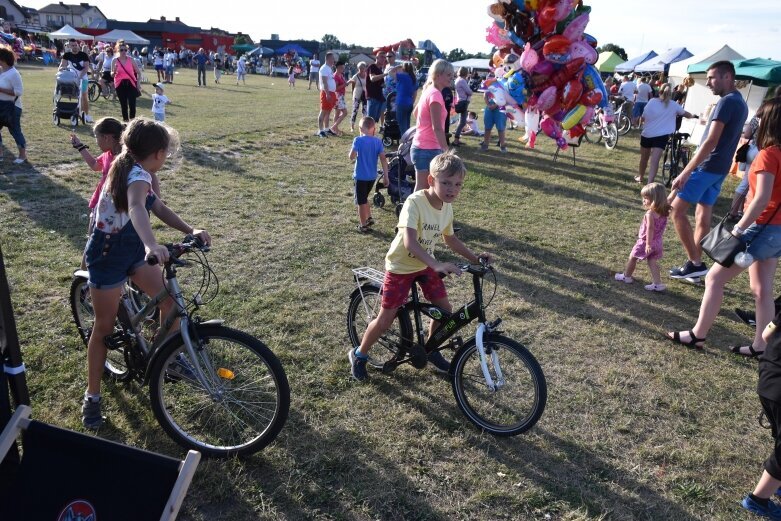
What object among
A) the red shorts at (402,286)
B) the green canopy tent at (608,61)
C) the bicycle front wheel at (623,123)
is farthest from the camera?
the green canopy tent at (608,61)

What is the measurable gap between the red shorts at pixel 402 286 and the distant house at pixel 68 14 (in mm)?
109342

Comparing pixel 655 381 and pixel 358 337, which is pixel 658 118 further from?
pixel 358 337

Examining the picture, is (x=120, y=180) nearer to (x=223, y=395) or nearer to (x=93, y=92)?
(x=223, y=395)

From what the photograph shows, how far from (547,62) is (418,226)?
494cm

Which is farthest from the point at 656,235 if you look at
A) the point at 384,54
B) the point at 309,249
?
the point at 384,54

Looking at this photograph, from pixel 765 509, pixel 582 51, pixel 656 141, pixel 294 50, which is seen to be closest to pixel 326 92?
pixel 656 141

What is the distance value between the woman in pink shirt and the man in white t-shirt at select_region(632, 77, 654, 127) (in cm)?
1482

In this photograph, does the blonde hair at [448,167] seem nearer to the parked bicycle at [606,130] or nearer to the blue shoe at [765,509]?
the blue shoe at [765,509]

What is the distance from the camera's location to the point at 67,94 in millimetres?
12953

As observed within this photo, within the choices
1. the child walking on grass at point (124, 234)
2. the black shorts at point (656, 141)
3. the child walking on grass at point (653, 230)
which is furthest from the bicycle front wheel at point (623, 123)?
the child walking on grass at point (124, 234)

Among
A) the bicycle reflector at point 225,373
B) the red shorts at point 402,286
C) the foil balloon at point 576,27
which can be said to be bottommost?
the bicycle reflector at point 225,373

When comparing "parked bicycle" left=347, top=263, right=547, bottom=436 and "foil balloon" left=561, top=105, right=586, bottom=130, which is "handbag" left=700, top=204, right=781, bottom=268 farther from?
"foil balloon" left=561, top=105, right=586, bottom=130

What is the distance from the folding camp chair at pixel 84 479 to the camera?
7.38ft

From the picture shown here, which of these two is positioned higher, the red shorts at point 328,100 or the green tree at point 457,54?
the green tree at point 457,54
